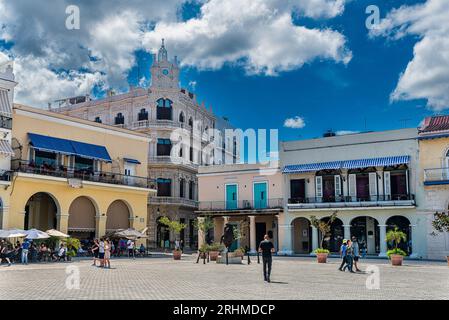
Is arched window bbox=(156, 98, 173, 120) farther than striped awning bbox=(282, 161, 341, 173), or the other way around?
arched window bbox=(156, 98, 173, 120)

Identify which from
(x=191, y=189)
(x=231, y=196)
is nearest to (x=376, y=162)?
(x=231, y=196)

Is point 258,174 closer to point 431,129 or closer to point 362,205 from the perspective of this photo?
point 362,205

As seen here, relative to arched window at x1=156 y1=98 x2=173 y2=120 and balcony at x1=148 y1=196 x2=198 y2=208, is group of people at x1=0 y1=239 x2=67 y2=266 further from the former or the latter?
arched window at x1=156 y1=98 x2=173 y2=120

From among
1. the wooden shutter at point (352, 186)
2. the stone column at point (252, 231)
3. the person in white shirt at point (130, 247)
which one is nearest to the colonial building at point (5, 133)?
the person in white shirt at point (130, 247)

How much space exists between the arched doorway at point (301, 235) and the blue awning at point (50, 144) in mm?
18486

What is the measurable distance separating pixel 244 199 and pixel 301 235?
561 cm

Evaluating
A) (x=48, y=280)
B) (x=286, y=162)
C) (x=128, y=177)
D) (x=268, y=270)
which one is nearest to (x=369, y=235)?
(x=286, y=162)

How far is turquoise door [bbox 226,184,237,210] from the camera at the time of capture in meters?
45.1

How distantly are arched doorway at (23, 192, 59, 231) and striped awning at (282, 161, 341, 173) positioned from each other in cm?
1758

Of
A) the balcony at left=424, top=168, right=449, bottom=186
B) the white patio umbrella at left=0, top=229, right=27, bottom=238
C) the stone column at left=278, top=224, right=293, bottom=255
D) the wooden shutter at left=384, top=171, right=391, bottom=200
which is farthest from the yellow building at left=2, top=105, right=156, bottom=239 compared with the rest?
the balcony at left=424, top=168, right=449, bottom=186

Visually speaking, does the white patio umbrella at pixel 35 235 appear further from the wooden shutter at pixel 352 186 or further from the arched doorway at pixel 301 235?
the wooden shutter at pixel 352 186

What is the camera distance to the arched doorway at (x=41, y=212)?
37125mm

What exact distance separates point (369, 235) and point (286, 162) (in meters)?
8.50
